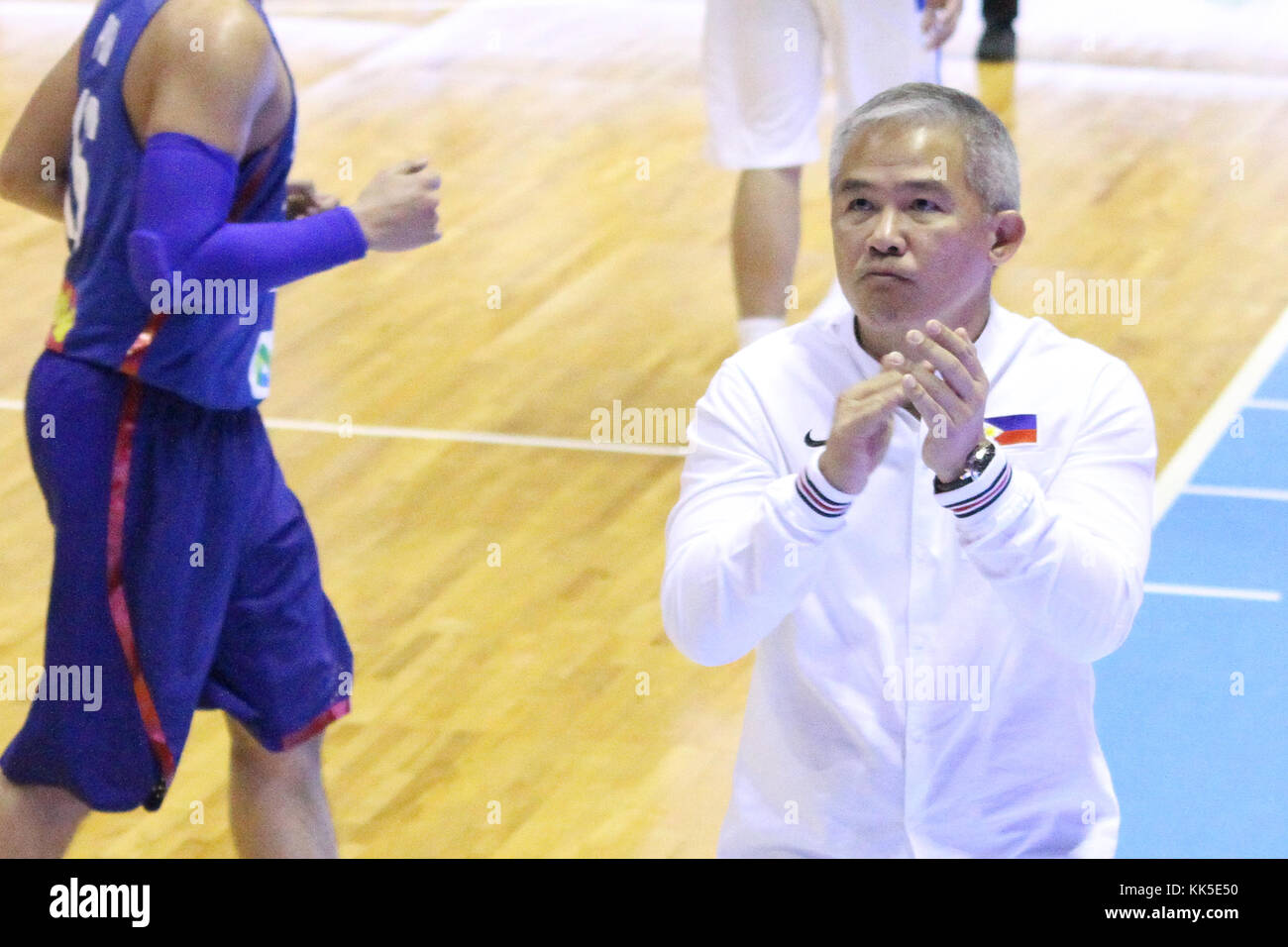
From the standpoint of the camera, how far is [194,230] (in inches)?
109

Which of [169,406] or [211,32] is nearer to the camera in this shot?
[211,32]

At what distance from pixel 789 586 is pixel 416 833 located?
1.68 metres

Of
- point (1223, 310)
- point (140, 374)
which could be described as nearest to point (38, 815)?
point (140, 374)

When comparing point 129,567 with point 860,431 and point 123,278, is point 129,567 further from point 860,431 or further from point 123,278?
point 860,431

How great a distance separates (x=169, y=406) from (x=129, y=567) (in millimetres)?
238

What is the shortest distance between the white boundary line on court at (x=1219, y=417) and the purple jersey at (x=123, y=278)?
2.77 m

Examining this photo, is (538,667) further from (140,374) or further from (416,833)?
(140,374)

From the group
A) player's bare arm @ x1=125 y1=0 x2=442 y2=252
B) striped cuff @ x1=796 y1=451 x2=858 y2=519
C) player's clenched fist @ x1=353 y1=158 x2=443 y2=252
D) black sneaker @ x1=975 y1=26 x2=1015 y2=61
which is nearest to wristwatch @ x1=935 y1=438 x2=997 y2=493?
striped cuff @ x1=796 y1=451 x2=858 y2=519

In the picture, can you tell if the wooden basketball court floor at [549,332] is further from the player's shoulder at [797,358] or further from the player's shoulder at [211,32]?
the player's shoulder at [211,32]

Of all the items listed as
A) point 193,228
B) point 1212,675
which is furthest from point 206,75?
point 1212,675

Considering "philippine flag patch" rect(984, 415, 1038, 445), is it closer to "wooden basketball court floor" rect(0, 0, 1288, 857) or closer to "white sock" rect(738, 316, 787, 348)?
"wooden basketball court floor" rect(0, 0, 1288, 857)

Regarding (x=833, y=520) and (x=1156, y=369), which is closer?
(x=833, y=520)

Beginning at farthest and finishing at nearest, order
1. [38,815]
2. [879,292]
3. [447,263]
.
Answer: [447,263]
[38,815]
[879,292]

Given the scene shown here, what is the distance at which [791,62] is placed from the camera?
5.46 m
